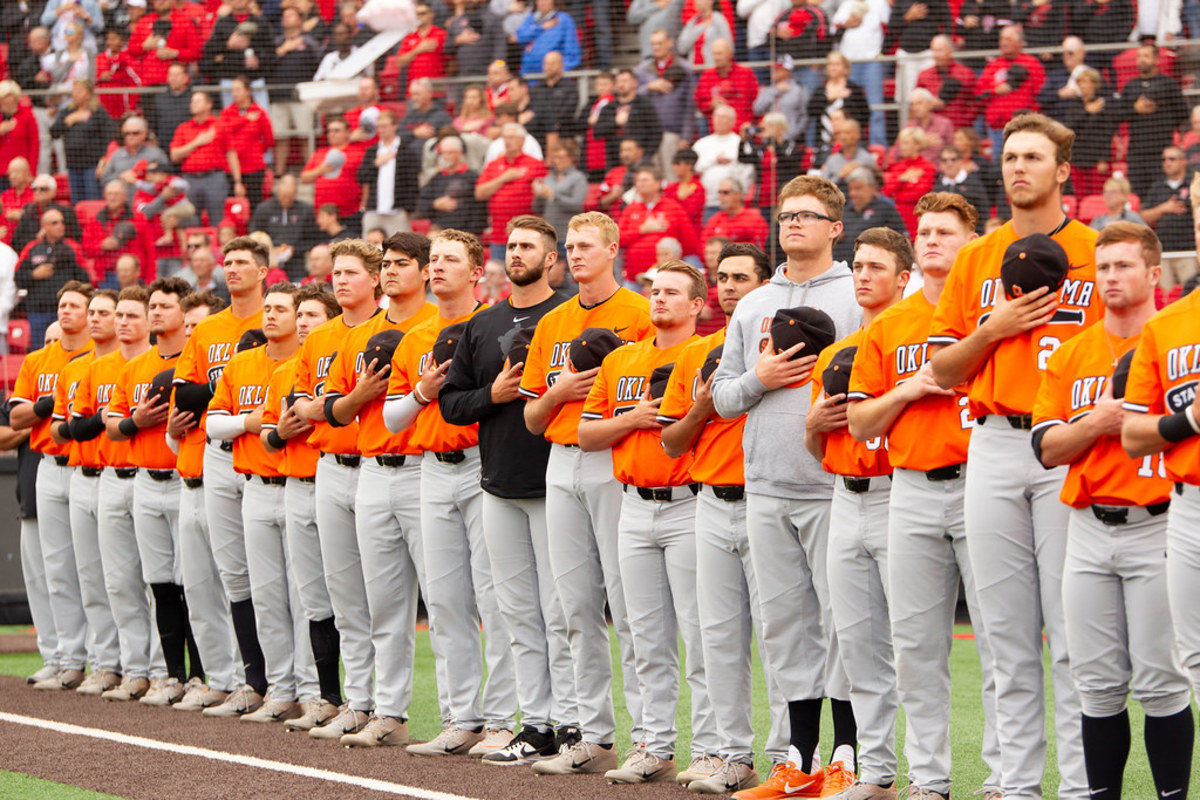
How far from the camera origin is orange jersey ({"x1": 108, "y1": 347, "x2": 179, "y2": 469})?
8.74 meters

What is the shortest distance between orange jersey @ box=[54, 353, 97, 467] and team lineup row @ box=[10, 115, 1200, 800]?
0.10ft

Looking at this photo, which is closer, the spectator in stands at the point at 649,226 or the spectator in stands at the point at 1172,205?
the spectator in stands at the point at 1172,205

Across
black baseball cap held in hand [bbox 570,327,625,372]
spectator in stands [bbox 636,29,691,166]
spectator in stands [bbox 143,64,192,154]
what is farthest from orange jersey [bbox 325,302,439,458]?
spectator in stands [bbox 143,64,192,154]

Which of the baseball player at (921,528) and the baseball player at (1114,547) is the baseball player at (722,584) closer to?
the baseball player at (921,528)

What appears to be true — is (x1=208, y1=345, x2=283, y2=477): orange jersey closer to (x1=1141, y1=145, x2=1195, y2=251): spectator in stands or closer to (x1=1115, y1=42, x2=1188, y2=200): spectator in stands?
(x1=1141, y1=145, x2=1195, y2=251): spectator in stands

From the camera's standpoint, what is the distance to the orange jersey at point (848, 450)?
5.35m

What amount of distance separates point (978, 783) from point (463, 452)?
2.57m

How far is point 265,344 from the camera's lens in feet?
27.6

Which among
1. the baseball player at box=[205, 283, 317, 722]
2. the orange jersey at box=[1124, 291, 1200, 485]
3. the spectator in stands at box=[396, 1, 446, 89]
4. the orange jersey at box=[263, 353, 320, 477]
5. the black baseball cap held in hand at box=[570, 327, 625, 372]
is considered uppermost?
the spectator in stands at box=[396, 1, 446, 89]

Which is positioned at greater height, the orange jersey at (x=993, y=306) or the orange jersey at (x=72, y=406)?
the orange jersey at (x=993, y=306)

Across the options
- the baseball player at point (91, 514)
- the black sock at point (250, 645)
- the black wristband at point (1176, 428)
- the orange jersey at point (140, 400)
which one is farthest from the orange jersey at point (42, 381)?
the black wristband at point (1176, 428)

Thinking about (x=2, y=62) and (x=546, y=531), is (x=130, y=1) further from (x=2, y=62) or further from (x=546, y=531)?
(x=546, y=531)

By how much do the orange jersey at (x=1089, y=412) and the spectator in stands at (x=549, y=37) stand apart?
1056cm

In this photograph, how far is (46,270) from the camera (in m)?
13.3
